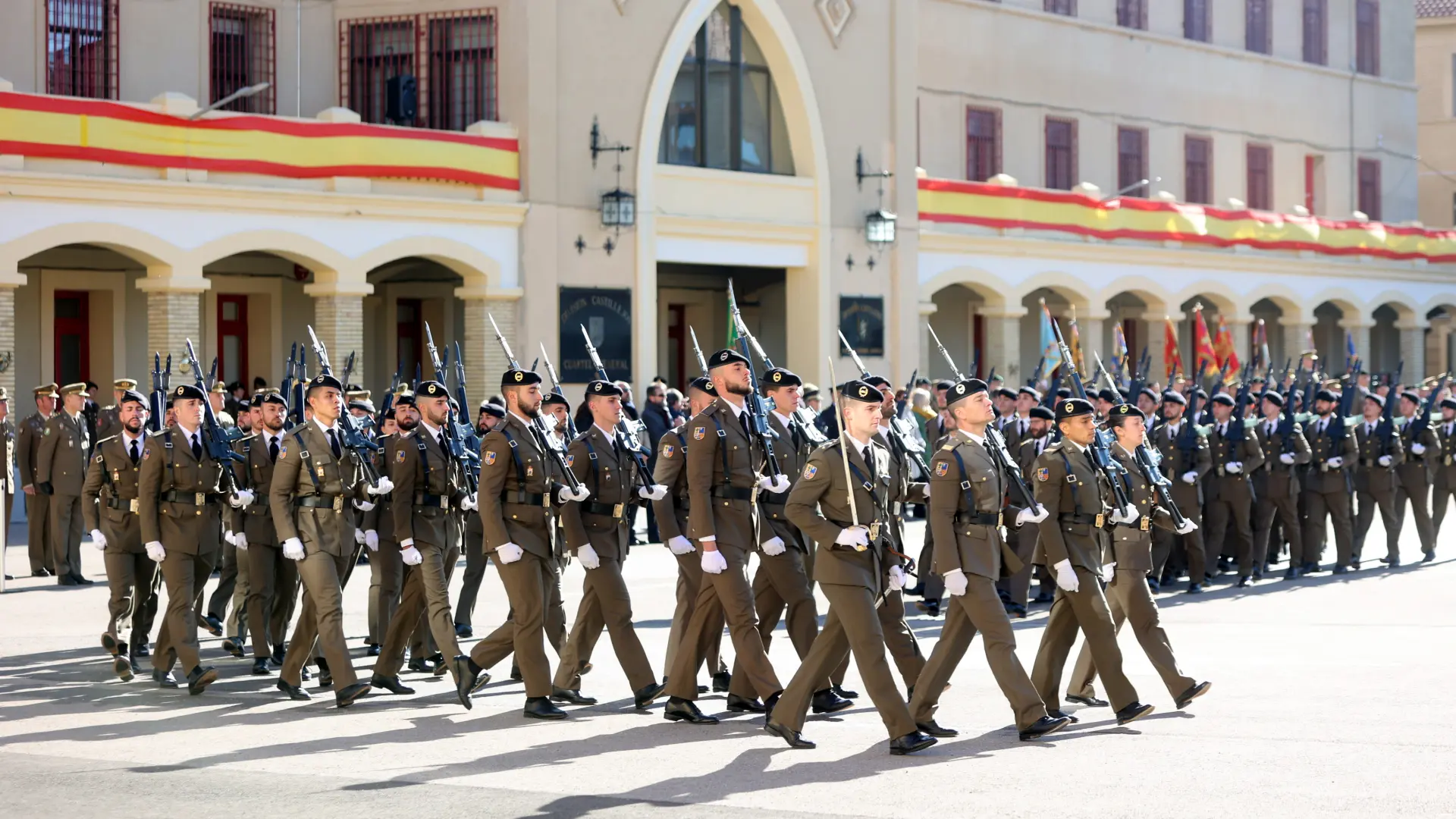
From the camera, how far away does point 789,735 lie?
33.4ft

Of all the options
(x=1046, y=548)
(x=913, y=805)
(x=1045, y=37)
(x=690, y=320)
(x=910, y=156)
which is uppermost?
(x=1045, y=37)

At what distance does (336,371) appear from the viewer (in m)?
25.4

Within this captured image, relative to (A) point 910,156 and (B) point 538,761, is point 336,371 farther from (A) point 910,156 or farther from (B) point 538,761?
(B) point 538,761

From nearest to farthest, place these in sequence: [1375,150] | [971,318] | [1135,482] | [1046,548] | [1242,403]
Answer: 1. [1046,548]
2. [1135,482]
3. [1242,403]
4. [971,318]
5. [1375,150]

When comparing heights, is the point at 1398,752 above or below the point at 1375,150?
below

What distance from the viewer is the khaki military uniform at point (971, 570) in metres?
10.3

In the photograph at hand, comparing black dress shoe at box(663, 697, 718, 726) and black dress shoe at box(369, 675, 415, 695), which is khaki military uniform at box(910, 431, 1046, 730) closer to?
black dress shoe at box(663, 697, 718, 726)

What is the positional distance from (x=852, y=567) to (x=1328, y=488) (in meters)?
11.1

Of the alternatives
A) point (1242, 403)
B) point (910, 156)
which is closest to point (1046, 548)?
point (1242, 403)

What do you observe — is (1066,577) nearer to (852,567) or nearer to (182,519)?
(852,567)

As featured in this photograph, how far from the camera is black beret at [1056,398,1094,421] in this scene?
1159cm

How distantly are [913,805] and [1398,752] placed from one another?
9.07 ft

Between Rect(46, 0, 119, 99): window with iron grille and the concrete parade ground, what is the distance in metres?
13.6

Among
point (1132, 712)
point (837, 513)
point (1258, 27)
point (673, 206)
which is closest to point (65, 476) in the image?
point (837, 513)
